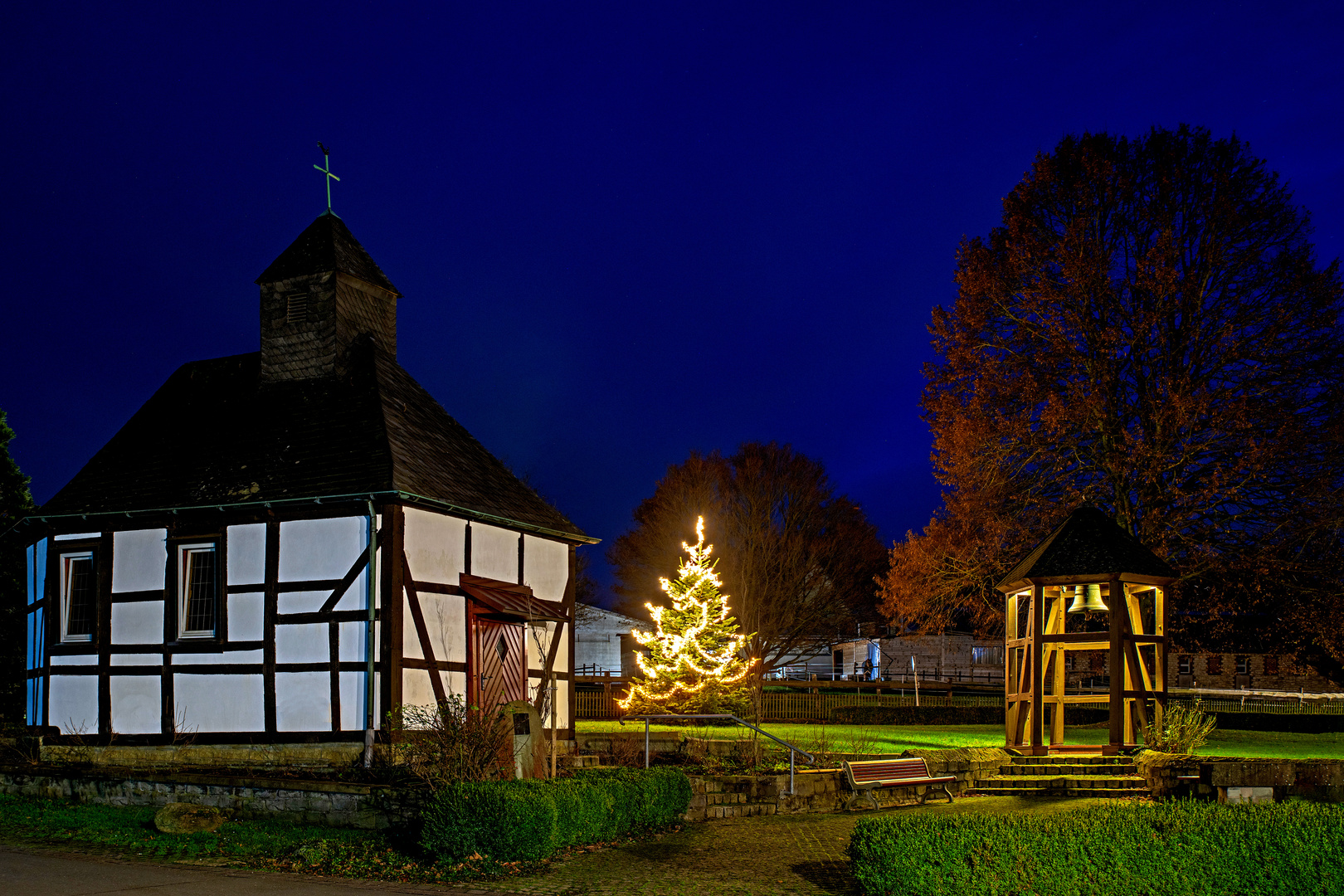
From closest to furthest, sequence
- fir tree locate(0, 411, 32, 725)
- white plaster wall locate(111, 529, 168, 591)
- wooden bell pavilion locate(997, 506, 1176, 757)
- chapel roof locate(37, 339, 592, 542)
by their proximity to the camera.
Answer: wooden bell pavilion locate(997, 506, 1176, 757), chapel roof locate(37, 339, 592, 542), white plaster wall locate(111, 529, 168, 591), fir tree locate(0, 411, 32, 725)

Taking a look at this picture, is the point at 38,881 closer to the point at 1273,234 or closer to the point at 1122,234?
the point at 1122,234

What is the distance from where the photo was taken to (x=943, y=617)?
2567 cm

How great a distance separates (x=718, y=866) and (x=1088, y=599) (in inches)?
332

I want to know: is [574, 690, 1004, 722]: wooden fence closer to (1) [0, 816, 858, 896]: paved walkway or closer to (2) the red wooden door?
(2) the red wooden door

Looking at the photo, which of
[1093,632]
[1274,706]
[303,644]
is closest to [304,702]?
[303,644]

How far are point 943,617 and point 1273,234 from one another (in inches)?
409

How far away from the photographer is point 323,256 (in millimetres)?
21141

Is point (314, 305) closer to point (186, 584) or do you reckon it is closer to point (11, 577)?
point (186, 584)

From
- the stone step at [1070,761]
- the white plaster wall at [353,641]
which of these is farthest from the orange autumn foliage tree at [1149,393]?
the white plaster wall at [353,641]

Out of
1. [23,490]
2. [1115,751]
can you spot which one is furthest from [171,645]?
[1115,751]

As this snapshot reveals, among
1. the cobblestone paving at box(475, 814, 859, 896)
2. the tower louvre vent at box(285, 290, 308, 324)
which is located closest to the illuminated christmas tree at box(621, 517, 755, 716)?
the tower louvre vent at box(285, 290, 308, 324)

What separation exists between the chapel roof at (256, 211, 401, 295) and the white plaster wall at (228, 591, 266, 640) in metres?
6.28

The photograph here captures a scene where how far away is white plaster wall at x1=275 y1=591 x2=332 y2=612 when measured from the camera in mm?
17641

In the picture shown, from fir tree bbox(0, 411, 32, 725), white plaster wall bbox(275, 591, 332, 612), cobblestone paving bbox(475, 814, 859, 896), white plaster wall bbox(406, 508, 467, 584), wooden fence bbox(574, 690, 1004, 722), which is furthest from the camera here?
wooden fence bbox(574, 690, 1004, 722)
